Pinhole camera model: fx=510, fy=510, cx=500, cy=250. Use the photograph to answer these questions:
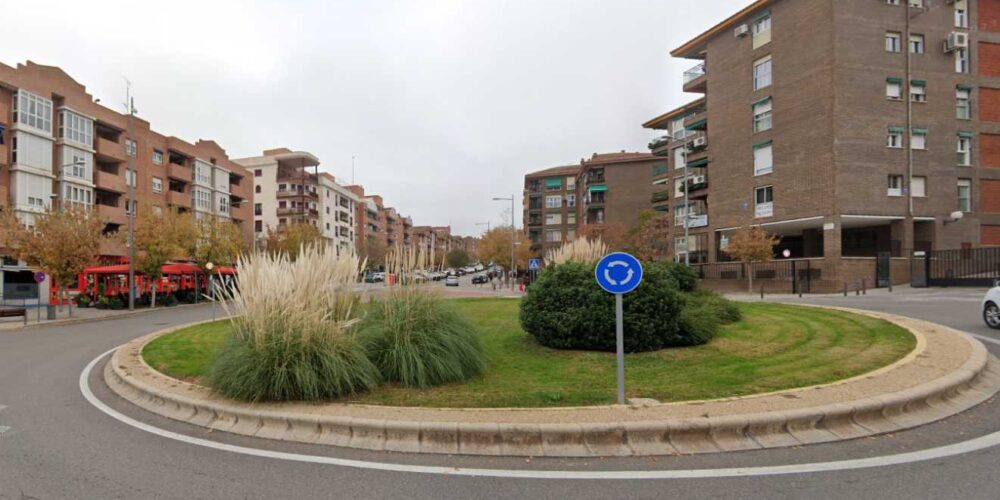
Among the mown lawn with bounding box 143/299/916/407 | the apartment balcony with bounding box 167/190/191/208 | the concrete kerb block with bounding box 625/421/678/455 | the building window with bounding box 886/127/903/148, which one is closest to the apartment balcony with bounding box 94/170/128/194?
the apartment balcony with bounding box 167/190/191/208

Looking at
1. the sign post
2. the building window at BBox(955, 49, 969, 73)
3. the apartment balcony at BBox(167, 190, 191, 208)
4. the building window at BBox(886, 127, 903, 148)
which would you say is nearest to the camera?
the sign post

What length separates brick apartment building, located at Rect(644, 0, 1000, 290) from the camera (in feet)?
102

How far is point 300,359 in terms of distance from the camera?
20.5 feet

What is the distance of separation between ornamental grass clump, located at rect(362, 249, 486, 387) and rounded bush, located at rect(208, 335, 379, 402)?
0.49 meters

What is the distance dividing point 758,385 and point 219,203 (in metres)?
64.7

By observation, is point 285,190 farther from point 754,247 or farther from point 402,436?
point 402,436

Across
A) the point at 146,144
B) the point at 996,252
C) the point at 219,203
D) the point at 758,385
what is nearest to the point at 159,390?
the point at 758,385

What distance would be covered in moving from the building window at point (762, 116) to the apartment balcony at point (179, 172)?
174 feet

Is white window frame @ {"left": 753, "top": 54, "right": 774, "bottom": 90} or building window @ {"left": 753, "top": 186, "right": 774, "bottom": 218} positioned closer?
building window @ {"left": 753, "top": 186, "right": 774, "bottom": 218}

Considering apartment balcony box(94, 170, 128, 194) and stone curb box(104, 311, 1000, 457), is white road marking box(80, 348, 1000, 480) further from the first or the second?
apartment balcony box(94, 170, 128, 194)

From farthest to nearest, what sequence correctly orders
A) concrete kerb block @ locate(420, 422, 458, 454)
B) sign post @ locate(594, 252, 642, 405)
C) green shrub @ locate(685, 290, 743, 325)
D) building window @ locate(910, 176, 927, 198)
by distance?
building window @ locate(910, 176, 927, 198)
green shrub @ locate(685, 290, 743, 325)
sign post @ locate(594, 252, 642, 405)
concrete kerb block @ locate(420, 422, 458, 454)

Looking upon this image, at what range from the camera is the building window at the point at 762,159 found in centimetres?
3534

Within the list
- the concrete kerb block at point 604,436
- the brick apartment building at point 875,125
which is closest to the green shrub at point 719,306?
the concrete kerb block at point 604,436

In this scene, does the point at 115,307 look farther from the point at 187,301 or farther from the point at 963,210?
the point at 963,210
